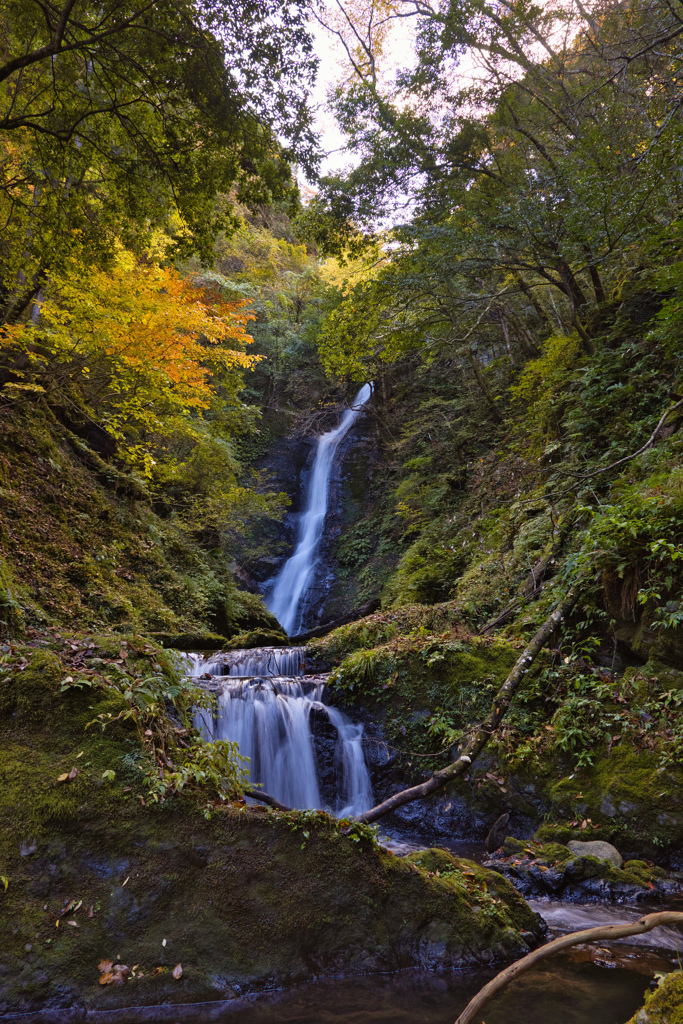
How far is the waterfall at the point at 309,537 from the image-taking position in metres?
17.8

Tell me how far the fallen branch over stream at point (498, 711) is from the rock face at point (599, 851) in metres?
1.19

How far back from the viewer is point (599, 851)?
4977 millimetres

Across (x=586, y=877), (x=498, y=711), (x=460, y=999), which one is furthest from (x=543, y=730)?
(x=460, y=999)

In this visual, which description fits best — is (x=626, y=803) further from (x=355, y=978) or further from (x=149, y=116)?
(x=149, y=116)

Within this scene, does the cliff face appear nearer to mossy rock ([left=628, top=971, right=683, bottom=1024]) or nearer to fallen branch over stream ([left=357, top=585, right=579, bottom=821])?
fallen branch over stream ([left=357, top=585, right=579, bottom=821])

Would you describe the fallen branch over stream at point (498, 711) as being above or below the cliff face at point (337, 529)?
below

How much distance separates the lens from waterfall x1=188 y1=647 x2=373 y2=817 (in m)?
7.27

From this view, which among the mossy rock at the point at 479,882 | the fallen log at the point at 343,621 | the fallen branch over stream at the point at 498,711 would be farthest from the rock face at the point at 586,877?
the fallen log at the point at 343,621

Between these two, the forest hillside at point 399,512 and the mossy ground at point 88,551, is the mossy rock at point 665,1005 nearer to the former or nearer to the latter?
the forest hillside at point 399,512

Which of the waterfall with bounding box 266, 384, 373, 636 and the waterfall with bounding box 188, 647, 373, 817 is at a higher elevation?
the waterfall with bounding box 266, 384, 373, 636

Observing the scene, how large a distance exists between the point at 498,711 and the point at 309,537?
15041 mm

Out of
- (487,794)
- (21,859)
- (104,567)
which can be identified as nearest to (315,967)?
(21,859)

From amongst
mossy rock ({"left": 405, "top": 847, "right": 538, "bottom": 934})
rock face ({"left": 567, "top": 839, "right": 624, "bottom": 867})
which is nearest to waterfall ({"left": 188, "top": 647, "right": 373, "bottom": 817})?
rock face ({"left": 567, "top": 839, "right": 624, "bottom": 867})

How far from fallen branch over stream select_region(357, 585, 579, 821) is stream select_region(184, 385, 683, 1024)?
1.02 m
